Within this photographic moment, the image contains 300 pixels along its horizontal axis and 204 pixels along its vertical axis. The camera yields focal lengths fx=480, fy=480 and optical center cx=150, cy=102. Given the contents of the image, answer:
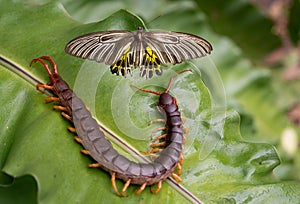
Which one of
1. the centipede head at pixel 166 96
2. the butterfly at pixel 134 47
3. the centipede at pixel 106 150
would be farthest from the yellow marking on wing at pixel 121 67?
the centipede at pixel 106 150

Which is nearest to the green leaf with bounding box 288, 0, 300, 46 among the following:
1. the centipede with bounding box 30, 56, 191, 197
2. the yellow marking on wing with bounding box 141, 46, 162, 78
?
the yellow marking on wing with bounding box 141, 46, 162, 78

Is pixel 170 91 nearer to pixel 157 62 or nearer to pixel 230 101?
pixel 157 62

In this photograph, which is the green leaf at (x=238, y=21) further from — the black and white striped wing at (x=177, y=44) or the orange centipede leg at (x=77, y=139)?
the orange centipede leg at (x=77, y=139)

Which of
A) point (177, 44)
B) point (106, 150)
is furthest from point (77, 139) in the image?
point (177, 44)

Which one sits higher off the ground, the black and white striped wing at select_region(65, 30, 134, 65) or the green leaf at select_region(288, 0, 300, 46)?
the black and white striped wing at select_region(65, 30, 134, 65)

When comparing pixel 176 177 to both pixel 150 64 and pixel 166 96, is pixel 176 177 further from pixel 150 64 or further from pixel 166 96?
pixel 150 64

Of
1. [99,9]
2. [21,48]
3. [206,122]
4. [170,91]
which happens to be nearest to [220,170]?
[206,122]

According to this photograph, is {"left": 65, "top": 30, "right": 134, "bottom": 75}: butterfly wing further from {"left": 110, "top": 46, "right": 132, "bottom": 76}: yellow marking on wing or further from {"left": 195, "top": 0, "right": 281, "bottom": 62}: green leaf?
{"left": 195, "top": 0, "right": 281, "bottom": 62}: green leaf
